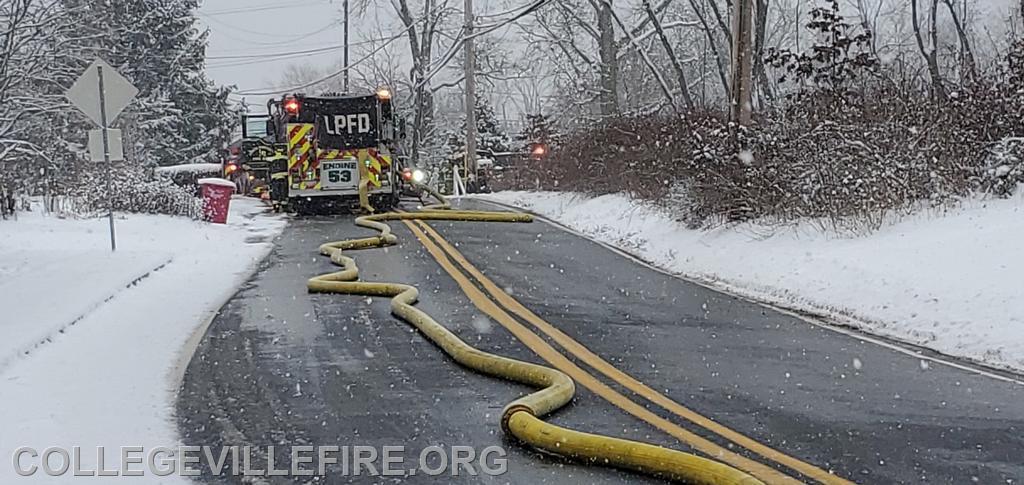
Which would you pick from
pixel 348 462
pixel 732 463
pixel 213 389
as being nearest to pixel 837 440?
pixel 732 463

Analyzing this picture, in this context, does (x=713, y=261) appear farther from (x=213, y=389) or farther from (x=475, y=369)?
(x=213, y=389)

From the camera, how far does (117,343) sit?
8.98 metres

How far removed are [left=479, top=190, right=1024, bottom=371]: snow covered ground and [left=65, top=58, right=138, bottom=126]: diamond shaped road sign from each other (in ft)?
26.6

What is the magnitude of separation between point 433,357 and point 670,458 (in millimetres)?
3409

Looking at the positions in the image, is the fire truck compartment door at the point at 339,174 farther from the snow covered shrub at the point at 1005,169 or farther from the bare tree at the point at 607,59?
the snow covered shrub at the point at 1005,169

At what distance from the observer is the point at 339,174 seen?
81.5 ft

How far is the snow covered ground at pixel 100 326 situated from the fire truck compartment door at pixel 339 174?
213 inches

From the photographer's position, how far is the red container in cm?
2259

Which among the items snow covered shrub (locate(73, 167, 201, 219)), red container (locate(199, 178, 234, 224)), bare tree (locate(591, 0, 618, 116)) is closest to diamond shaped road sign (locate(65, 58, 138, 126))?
red container (locate(199, 178, 234, 224))

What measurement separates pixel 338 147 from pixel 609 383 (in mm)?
18087

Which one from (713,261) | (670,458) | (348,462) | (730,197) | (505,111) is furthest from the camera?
(505,111)

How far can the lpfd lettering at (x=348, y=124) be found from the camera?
80.1ft

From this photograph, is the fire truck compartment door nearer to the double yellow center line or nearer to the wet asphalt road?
the double yellow center line

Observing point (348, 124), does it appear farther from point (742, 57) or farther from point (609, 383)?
point (609, 383)
